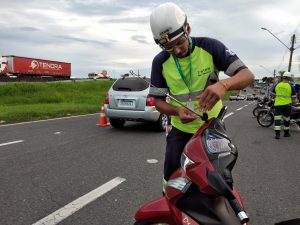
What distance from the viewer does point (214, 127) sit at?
195 centimetres

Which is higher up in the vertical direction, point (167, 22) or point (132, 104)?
point (167, 22)

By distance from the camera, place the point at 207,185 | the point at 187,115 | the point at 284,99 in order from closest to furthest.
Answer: the point at 207,185 < the point at 187,115 < the point at 284,99

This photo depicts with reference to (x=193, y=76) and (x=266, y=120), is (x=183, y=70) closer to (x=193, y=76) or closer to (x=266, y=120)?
(x=193, y=76)

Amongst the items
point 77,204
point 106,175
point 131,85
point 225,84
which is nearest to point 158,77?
point 225,84

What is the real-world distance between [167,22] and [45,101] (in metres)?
26.5

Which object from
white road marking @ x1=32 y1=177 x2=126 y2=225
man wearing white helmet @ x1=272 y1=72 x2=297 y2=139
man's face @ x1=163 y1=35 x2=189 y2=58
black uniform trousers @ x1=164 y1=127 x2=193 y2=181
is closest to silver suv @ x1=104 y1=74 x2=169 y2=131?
man wearing white helmet @ x1=272 y1=72 x2=297 y2=139

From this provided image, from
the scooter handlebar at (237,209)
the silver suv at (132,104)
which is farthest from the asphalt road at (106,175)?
the scooter handlebar at (237,209)

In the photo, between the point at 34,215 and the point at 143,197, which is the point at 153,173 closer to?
the point at 143,197

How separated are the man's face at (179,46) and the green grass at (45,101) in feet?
39.5

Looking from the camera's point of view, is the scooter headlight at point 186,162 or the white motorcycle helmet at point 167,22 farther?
the white motorcycle helmet at point 167,22

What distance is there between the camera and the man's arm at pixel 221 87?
77.2 inches

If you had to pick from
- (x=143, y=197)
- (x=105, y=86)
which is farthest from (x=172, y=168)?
(x=105, y=86)

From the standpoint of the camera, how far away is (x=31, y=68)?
1906 inches

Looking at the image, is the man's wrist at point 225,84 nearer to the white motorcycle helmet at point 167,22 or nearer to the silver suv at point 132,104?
the white motorcycle helmet at point 167,22
